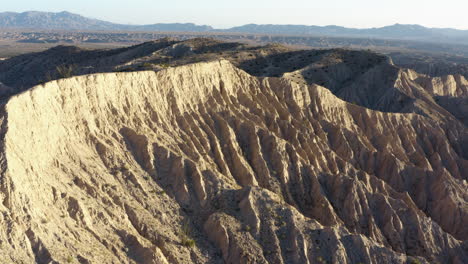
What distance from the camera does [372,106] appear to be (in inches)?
2635

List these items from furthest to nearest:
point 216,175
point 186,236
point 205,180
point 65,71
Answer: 1. point 65,71
2. point 216,175
3. point 205,180
4. point 186,236

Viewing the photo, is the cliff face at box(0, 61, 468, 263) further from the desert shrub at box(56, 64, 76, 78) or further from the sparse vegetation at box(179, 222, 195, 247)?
the desert shrub at box(56, 64, 76, 78)

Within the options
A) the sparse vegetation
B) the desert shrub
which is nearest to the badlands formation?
the sparse vegetation

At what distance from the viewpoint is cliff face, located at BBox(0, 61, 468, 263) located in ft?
78.8

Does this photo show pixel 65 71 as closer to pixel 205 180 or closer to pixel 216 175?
pixel 216 175

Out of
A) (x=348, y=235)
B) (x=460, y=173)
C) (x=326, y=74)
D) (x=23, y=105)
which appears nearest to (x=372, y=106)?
(x=326, y=74)

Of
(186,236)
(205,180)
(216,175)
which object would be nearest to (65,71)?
(216,175)

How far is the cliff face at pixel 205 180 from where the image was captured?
78.8 feet

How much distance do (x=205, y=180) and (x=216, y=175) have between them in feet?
4.17

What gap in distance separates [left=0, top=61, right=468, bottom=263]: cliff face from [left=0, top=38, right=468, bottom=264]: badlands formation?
10cm

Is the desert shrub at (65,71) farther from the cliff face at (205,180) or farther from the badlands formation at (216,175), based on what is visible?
the badlands formation at (216,175)

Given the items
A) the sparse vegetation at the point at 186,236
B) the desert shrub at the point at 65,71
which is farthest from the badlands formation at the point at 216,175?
the desert shrub at the point at 65,71

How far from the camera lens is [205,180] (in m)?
32.2

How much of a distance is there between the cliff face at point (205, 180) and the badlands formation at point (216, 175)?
101 mm
